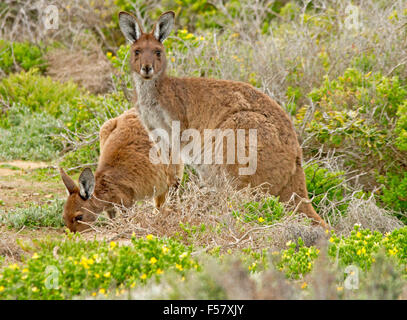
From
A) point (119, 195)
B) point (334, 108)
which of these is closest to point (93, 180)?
point (119, 195)

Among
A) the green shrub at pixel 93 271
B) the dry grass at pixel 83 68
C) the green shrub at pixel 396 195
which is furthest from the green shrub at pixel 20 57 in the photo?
the green shrub at pixel 93 271

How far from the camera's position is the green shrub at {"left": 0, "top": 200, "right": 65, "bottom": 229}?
695cm

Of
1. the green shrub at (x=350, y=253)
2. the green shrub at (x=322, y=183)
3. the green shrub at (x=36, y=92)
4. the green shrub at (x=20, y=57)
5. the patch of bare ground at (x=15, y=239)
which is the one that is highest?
the green shrub at (x=20, y=57)

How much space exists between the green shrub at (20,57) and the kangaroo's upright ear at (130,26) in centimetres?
626

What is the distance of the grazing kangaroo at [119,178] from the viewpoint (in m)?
6.36

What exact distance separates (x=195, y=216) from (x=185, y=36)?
3.83 metres

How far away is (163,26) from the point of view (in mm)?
6723

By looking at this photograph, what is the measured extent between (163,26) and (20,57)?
274 inches

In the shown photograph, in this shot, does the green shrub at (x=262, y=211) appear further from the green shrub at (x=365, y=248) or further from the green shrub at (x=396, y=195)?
the green shrub at (x=396, y=195)

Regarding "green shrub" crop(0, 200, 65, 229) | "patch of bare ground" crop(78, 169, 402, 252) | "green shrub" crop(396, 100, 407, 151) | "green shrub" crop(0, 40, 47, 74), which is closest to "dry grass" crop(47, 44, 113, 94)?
"green shrub" crop(0, 40, 47, 74)

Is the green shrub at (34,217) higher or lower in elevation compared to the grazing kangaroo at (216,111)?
lower

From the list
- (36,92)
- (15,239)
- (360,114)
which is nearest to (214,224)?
(15,239)

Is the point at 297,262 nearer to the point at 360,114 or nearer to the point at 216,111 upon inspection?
the point at 216,111
